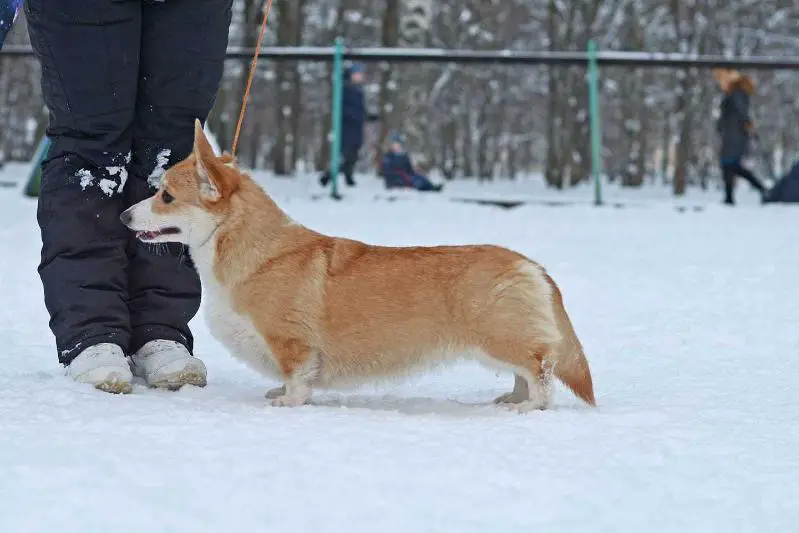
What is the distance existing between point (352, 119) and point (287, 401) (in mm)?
10365

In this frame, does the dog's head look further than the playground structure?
No

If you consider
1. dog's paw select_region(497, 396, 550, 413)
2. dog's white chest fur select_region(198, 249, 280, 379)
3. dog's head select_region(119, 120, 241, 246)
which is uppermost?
dog's head select_region(119, 120, 241, 246)

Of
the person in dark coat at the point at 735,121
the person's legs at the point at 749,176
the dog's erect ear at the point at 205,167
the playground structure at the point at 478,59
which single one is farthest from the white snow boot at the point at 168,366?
the person in dark coat at the point at 735,121

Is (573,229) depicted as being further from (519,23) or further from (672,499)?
(519,23)

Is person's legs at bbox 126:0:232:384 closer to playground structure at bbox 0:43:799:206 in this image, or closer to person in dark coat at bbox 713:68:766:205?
playground structure at bbox 0:43:799:206

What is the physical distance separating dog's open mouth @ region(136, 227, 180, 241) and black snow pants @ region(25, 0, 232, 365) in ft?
0.45

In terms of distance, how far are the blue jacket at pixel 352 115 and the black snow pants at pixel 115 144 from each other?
953cm

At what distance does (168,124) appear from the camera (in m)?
2.72

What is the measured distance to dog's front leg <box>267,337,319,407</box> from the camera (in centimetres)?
245

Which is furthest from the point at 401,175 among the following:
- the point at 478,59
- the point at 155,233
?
the point at 155,233

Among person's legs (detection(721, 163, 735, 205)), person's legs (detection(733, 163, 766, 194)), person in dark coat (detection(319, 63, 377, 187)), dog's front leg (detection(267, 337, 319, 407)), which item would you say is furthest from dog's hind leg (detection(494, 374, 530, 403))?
person in dark coat (detection(319, 63, 377, 187))

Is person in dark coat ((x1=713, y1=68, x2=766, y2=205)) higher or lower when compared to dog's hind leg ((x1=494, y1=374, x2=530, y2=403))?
higher

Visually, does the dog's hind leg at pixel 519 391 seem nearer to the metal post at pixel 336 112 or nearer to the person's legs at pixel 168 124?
the person's legs at pixel 168 124

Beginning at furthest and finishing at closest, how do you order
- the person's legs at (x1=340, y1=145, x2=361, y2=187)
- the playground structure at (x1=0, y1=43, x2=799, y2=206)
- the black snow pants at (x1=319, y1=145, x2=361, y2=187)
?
the person's legs at (x1=340, y1=145, x2=361, y2=187) → the black snow pants at (x1=319, y1=145, x2=361, y2=187) → the playground structure at (x1=0, y1=43, x2=799, y2=206)
